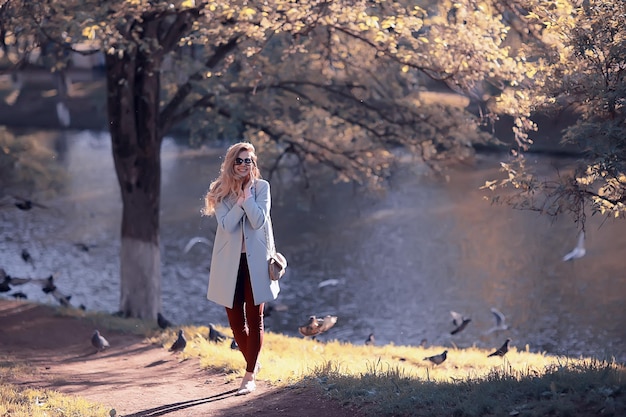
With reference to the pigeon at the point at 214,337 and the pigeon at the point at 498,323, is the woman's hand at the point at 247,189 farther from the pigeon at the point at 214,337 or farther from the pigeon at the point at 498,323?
the pigeon at the point at 498,323

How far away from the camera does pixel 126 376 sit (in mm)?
9297

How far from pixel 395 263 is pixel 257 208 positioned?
16.2 metres

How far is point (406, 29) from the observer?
38.1ft

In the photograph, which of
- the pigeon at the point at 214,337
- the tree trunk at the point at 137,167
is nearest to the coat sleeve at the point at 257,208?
the pigeon at the point at 214,337

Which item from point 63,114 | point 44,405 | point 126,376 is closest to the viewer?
point 44,405

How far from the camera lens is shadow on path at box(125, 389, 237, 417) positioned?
7.01 meters

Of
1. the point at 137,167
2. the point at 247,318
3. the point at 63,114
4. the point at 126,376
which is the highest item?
the point at 247,318

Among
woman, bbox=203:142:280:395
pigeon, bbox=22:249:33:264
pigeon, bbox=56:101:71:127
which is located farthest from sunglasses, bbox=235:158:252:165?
pigeon, bbox=56:101:71:127

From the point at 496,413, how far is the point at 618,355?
1096 cm

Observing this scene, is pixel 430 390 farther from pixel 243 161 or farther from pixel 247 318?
pixel 243 161

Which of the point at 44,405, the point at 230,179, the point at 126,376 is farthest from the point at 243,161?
the point at 126,376

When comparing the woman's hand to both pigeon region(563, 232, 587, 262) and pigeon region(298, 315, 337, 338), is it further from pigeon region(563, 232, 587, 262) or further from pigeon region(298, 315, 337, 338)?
pigeon region(563, 232, 587, 262)

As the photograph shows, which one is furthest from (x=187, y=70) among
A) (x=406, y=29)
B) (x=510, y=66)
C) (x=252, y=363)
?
(x=252, y=363)

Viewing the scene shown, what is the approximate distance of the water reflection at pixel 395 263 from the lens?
18.5 meters
